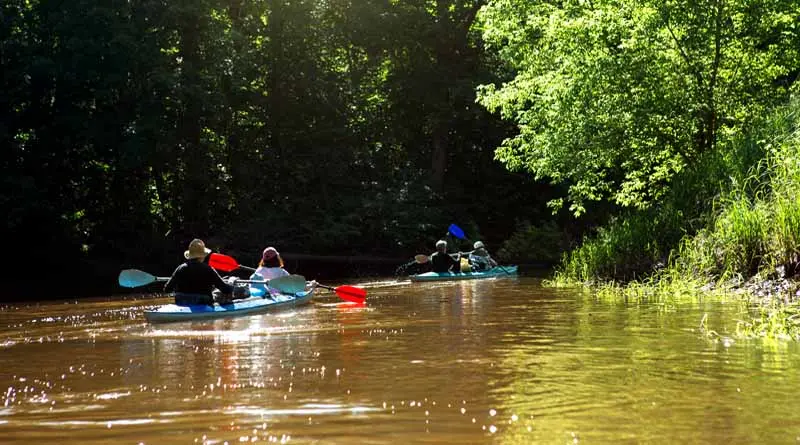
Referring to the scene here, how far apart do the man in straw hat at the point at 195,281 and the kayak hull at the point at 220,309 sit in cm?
17

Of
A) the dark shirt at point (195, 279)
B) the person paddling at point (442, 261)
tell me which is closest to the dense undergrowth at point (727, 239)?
the person paddling at point (442, 261)

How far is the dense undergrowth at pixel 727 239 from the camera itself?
443 inches

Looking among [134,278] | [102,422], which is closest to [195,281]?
[134,278]

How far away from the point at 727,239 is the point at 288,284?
21.7 feet

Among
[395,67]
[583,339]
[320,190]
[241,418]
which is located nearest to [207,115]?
[320,190]

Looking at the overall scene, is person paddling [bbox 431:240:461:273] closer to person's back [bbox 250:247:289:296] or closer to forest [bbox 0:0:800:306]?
forest [bbox 0:0:800:306]

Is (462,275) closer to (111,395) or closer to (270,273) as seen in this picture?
(270,273)

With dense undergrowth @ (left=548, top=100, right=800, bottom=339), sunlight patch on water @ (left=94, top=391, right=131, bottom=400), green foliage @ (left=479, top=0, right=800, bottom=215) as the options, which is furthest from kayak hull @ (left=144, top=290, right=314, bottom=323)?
green foliage @ (left=479, top=0, right=800, bottom=215)

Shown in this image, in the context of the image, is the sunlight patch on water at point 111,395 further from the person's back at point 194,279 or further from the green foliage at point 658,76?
the green foliage at point 658,76

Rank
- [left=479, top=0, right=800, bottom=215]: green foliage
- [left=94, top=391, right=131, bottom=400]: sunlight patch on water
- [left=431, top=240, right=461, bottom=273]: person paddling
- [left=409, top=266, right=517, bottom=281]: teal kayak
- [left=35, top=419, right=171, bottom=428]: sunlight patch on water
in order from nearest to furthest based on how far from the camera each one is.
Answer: [left=35, top=419, right=171, bottom=428]: sunlight patch on water, [left=94, top=391, right=131, bottom=400]: sunlight patch on water, [left=479, top=0, right=800, bottom=215]: green foliage, [left=409, top=266, right=517, bottom=281]: teal kayak, [left=431, top=240, right=461, bottom=273]: person paddling

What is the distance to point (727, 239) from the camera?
12961 mm

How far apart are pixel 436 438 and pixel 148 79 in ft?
95.0

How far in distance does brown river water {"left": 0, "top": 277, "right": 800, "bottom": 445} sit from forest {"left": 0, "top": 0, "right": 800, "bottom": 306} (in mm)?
3971

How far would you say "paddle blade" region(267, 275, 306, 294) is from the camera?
1498 cm
